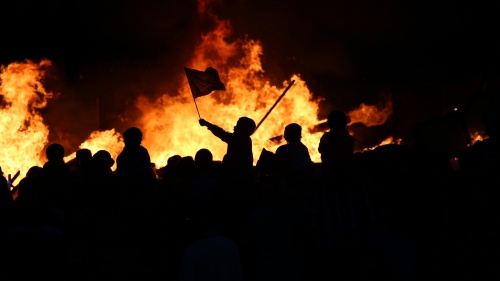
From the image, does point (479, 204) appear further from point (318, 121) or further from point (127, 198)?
point (318, 121)

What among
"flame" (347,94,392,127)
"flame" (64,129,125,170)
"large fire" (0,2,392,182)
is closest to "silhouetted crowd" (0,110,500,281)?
"large fire" (0,2,392,182)

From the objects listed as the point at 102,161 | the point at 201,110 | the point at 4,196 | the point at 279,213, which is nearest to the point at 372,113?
the point at 201,110

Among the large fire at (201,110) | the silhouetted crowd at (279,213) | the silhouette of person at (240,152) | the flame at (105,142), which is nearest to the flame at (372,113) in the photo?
the large fire at (201,110)

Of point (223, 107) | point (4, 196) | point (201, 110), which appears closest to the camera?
point (4, 196)

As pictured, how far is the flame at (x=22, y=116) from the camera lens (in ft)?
50.1

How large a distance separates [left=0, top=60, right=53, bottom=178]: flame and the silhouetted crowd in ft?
23.5

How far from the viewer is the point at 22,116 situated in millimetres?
16328

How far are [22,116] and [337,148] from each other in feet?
36.2

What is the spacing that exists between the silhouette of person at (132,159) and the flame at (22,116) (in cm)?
733

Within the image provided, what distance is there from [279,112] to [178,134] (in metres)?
2.48

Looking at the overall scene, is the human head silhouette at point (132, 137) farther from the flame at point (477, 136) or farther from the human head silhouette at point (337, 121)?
the flame at point (477, 136)

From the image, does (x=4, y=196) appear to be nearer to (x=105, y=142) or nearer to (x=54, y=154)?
(x=54, y=154)

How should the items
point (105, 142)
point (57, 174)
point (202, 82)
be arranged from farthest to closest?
point (105, 142) < point (202, 82) < point (57, 174)

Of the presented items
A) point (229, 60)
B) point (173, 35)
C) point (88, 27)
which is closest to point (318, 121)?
point (229, 60)
